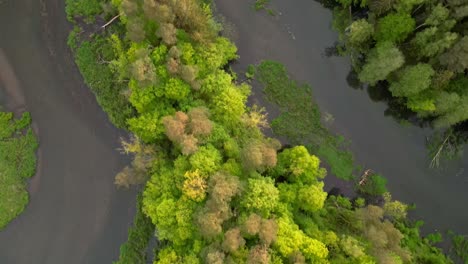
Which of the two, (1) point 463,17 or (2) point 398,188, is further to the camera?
(2) point 398,188

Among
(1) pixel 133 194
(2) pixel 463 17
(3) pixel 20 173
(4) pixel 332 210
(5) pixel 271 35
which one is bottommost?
(3) pixel 20 173

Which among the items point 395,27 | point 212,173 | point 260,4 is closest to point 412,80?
point 395,27

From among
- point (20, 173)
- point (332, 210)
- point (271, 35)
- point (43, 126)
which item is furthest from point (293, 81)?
point (20, 173)

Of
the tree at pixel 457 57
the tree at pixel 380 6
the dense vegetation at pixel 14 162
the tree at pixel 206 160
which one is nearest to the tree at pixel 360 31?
the tree at pixel 380 6

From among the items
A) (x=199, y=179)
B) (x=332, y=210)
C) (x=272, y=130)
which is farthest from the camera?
(x=272, y=130)

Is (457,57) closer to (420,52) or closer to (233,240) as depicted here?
(420,52)

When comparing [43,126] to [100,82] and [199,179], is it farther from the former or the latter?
[199,179]

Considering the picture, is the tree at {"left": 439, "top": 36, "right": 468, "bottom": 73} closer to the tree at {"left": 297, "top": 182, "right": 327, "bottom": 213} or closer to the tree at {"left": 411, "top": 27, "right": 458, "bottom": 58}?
the tree at {"left": 411, "top": 27, "right": 458, "bottom": 58}

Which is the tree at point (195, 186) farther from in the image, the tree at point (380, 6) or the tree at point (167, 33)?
the tree at point (380, 6)
